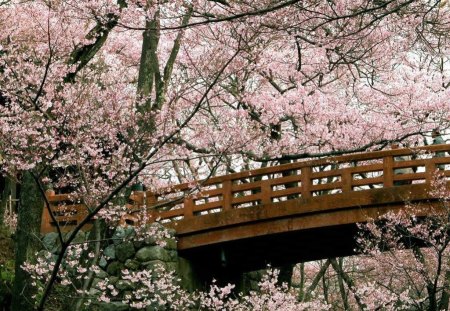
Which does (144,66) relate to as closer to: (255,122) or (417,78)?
(255,122)

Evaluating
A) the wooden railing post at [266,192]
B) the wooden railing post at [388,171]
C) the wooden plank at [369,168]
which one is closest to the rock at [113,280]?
the wooden railing post at [266,192]

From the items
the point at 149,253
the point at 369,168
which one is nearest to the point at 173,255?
the point at 149,253

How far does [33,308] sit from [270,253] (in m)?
6.14

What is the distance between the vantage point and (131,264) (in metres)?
15.2

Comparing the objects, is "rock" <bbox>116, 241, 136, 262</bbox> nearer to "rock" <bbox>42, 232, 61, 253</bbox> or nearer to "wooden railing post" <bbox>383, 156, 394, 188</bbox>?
"rock" <bbox>42, 232, 61, 253</bbox>

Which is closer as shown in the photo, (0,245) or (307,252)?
(0,245)

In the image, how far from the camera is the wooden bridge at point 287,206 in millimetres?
14906

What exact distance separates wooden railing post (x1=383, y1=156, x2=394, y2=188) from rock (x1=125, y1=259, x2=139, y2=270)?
15.2 feet

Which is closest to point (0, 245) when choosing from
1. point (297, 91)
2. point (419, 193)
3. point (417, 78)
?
point (297, 91)

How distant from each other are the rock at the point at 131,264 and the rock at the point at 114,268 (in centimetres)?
13

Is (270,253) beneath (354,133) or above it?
beneath

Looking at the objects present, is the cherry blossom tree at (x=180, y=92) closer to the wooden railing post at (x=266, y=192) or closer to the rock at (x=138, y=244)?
the wooden railing post at (x=266, y=192)

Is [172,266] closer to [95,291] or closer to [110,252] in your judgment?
[110,252]

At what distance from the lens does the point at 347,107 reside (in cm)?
1791
